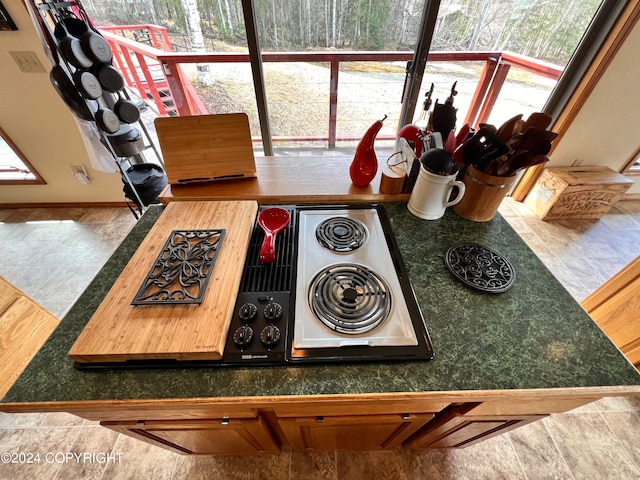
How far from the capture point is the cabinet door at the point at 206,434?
2.43ft

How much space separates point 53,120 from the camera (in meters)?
1.98

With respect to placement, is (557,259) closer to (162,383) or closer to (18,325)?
(162,383)

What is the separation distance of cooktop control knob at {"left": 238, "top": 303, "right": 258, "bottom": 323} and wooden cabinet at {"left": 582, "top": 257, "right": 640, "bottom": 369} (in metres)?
1.71

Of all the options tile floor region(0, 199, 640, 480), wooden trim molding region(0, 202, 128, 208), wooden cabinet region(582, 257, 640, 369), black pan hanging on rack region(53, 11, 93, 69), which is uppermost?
black pan hanging on rack region(53, 11, 93, 69)

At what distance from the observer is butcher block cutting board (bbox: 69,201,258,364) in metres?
0.57

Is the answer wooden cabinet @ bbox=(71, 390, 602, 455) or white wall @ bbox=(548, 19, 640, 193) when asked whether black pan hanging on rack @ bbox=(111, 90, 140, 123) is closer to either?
wooden cabinet @ bbox=(71, 390, 602, 455)

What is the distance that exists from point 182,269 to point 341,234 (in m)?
0.49

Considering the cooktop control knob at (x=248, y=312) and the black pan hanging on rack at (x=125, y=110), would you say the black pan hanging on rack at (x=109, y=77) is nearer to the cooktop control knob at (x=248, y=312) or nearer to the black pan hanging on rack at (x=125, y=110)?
the black pan hanging on rack at (x=125, y=110)

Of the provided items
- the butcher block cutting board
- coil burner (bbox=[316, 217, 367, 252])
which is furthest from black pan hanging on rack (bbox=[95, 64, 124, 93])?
coil burner (bbox=[316, 217, 367, 252])

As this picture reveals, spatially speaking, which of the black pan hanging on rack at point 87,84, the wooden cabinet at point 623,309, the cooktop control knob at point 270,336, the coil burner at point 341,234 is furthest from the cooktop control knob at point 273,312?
the wooden cabinet at point 623,309

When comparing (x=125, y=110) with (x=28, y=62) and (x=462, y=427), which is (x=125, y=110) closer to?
(x=28, y=62)

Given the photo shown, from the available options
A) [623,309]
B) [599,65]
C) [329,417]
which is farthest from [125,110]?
[599,65]

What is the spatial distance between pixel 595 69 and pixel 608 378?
2.35 metres

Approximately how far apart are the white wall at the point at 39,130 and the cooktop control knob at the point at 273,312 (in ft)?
7.48
